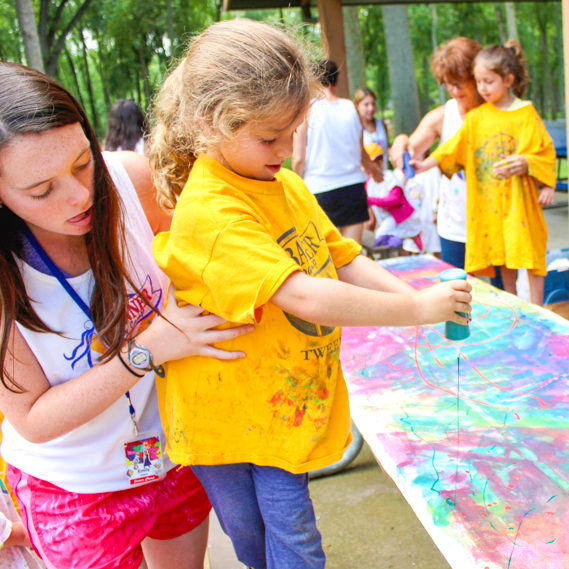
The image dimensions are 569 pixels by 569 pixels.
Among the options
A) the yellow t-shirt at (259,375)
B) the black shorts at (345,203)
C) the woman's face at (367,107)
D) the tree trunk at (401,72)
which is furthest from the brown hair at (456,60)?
the tree trunk at (401,72)

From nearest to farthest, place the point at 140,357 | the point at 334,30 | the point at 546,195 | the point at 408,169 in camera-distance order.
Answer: the point at 140,357, the point at 408,169, the point at 546,195, the point at 334,30

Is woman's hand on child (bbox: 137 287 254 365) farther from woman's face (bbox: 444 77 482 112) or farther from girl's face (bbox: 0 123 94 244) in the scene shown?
woman's face (bbox: 444 77 482 112)

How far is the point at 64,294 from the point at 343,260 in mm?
661

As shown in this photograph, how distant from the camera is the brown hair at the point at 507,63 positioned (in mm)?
2947

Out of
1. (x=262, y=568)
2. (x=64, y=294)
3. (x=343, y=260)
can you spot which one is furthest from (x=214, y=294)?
(x=262, y=568)

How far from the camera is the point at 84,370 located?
50.8 inches

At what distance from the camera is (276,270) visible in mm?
Result: 1081

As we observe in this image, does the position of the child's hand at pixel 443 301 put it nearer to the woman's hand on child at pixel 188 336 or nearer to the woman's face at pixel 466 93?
the woman's hand on child at pixel 188 336

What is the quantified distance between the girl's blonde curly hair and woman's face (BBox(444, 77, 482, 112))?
225 cm

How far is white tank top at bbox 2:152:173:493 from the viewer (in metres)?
1.24

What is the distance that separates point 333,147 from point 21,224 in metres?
3.37

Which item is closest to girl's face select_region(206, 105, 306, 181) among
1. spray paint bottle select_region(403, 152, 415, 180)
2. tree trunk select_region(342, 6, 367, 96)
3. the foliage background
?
spray paint bottle select_region(403, 152, 415, 180)

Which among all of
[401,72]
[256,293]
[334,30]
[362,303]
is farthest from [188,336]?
[401,72]

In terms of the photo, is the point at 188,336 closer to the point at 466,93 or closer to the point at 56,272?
the point at 56,272
